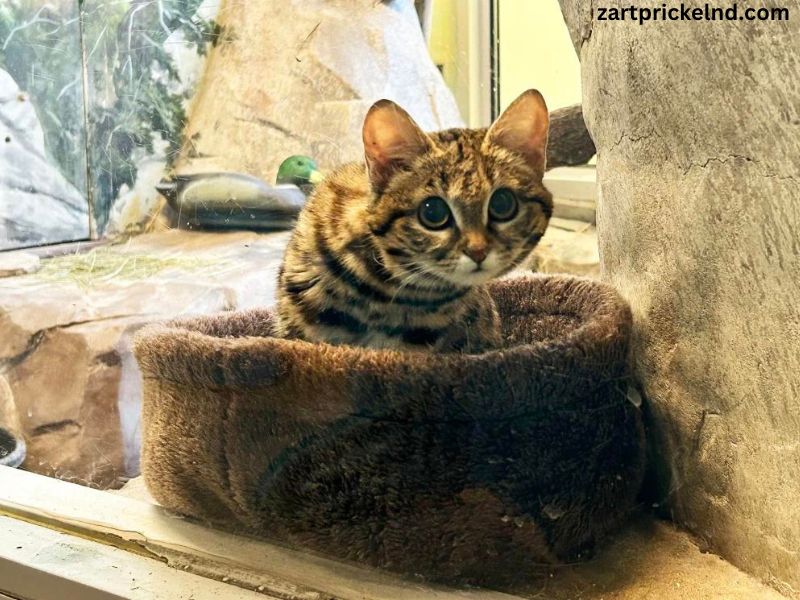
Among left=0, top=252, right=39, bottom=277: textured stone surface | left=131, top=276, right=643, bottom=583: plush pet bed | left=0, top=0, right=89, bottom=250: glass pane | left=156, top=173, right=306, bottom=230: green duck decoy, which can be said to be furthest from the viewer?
left=0, top=252, right=39, bottom=277: textured stone surface

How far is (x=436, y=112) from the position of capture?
117 cm

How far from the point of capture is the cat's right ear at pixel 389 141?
109 cm

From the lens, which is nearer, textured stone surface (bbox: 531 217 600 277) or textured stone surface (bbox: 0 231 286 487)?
textured stone surface (bbox: 531 217 600 277)

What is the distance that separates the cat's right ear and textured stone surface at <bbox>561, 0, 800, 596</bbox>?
0.25m

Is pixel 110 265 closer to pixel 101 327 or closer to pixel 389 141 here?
pixel 101 327

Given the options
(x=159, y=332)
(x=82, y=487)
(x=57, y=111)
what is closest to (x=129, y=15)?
(x=57, y=111)

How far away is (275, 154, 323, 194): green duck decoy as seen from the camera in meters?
1.32

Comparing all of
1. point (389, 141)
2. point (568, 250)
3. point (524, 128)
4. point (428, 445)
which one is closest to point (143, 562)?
point (428, 445)

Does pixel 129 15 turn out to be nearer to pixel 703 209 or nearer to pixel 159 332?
pixel 159 332

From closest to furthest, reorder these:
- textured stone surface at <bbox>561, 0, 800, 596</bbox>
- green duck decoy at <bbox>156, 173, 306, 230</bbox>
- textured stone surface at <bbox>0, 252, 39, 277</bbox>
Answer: textured stone surface at <bbox>561, 0, 800, 596</bbox> < green duck decoy at <bbox>156, 173, 306, 230</bbox> < textured stone surface at <bbox>0, 252, 39, 277</bbox>

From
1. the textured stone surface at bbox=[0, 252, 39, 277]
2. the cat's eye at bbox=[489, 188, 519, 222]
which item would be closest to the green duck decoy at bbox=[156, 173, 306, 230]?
the cat's eye at bbox=[489, 188, 519, 222]

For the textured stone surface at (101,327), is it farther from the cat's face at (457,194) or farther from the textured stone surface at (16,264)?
the cat's face at (457,194)

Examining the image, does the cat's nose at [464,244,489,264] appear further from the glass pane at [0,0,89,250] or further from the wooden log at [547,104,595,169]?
the glass pane at [0,0,89,250]

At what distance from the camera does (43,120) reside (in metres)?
1.50
